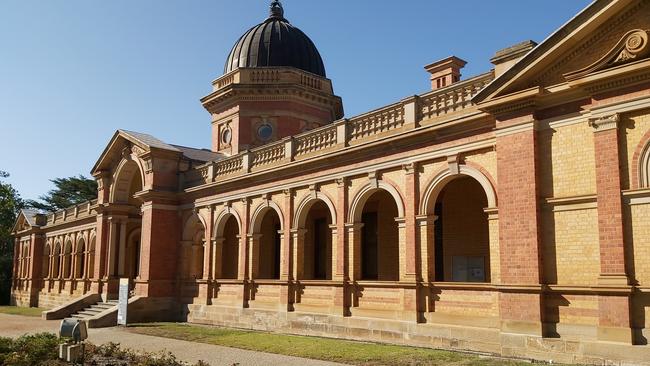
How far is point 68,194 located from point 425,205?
5915 cm

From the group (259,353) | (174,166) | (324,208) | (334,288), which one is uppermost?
(174,166)

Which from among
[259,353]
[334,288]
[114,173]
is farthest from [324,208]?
[114,173]

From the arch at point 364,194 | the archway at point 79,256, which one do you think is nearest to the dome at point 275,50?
the arch at point 364,194

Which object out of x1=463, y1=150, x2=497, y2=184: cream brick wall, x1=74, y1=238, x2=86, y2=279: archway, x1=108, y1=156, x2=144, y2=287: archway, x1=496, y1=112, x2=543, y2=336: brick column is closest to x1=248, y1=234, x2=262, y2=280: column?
x1=108, y1=156, x2=144, y2=287: archway

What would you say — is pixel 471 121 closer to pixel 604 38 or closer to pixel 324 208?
pixel 604 38

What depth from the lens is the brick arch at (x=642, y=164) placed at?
11.4 metres

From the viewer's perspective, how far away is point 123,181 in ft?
101

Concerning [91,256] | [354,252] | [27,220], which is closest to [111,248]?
[91,256]

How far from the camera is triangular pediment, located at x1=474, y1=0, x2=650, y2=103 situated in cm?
1170

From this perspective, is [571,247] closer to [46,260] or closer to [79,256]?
[79,256]

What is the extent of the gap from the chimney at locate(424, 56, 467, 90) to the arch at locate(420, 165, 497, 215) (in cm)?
425

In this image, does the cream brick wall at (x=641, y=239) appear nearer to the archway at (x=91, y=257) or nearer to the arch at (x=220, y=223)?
the arch at (x=220, y=223)

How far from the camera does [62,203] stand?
6519 centimetres

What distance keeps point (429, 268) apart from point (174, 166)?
1583cm
